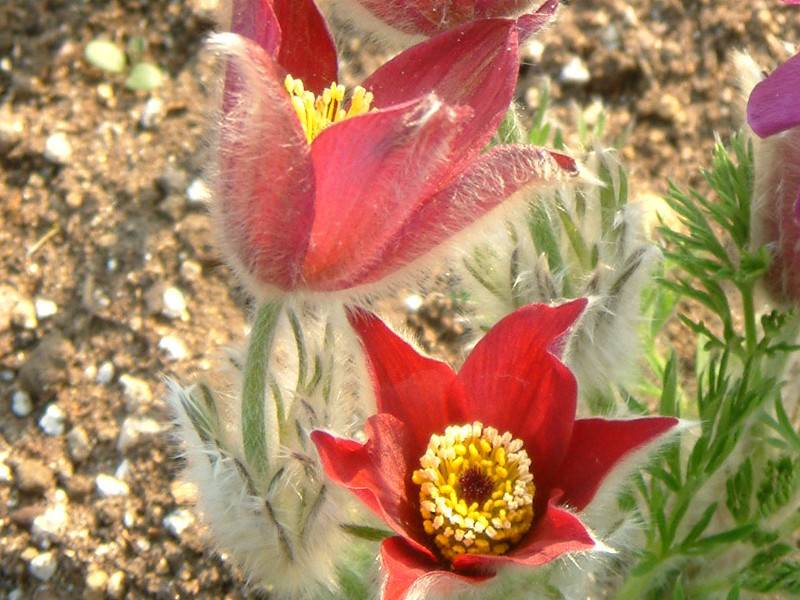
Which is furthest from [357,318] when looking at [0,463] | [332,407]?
[0,463]

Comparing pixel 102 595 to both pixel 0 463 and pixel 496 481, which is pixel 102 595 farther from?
pixel 496 481

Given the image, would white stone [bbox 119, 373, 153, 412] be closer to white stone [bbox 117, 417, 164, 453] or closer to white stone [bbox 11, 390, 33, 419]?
white stone [bbox 117, 417, 164, 453]

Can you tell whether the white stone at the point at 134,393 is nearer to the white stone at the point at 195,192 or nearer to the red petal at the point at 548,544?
the white stone at the point at 195,192

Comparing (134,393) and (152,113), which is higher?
(152,113)

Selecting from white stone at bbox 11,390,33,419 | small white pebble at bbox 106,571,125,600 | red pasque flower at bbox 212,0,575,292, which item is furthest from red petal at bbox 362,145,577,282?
white stone at bbox 11,390,33,419

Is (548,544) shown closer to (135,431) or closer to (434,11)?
(434,11)

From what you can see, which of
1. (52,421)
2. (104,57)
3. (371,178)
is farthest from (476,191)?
(104,57)
